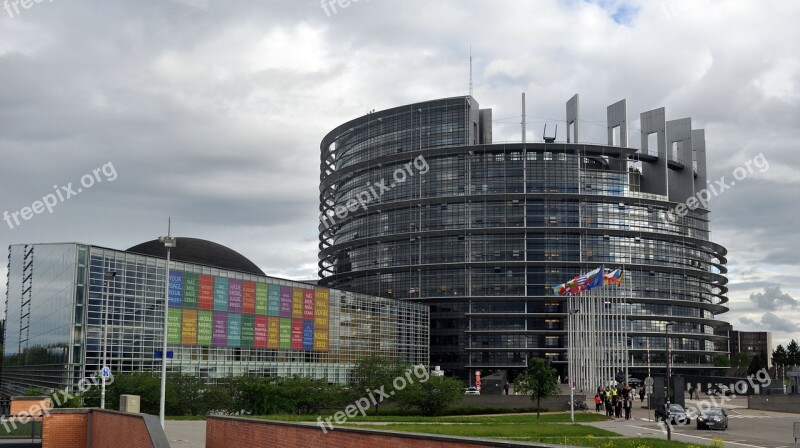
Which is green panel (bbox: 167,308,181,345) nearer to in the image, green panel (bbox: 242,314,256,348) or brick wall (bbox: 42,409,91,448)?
green panel (bbox: 242,314,256,348)

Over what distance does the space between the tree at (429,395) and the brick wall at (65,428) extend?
1428 inches

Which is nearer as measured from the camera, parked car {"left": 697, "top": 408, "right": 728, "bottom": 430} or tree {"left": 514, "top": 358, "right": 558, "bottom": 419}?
parked car {"left": 697, "top": 408, "right": 728, "bottom": 430}

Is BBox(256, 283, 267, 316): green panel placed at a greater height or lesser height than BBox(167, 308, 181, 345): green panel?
greater

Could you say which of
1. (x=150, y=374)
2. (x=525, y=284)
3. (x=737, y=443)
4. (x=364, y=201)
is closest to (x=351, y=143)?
(x=364, y=201)

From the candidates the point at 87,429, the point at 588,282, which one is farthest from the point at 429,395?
the point at 87,429

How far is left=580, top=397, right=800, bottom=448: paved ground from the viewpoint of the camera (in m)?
37.9

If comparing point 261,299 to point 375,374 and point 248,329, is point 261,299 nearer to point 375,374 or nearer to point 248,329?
point 248,329

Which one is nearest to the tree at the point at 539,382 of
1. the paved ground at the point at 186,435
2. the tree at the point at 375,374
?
the tree at the point at 375,374

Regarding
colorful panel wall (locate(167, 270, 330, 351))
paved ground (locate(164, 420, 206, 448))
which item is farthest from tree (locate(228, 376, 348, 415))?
colorful panel wall (locate(167, 270, 330, 351))

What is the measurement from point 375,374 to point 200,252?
140 feet

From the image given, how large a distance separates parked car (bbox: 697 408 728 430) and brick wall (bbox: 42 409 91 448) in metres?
32.9

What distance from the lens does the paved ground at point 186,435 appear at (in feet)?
91.6

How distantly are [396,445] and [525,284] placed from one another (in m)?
121

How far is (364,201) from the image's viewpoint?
482 ft
